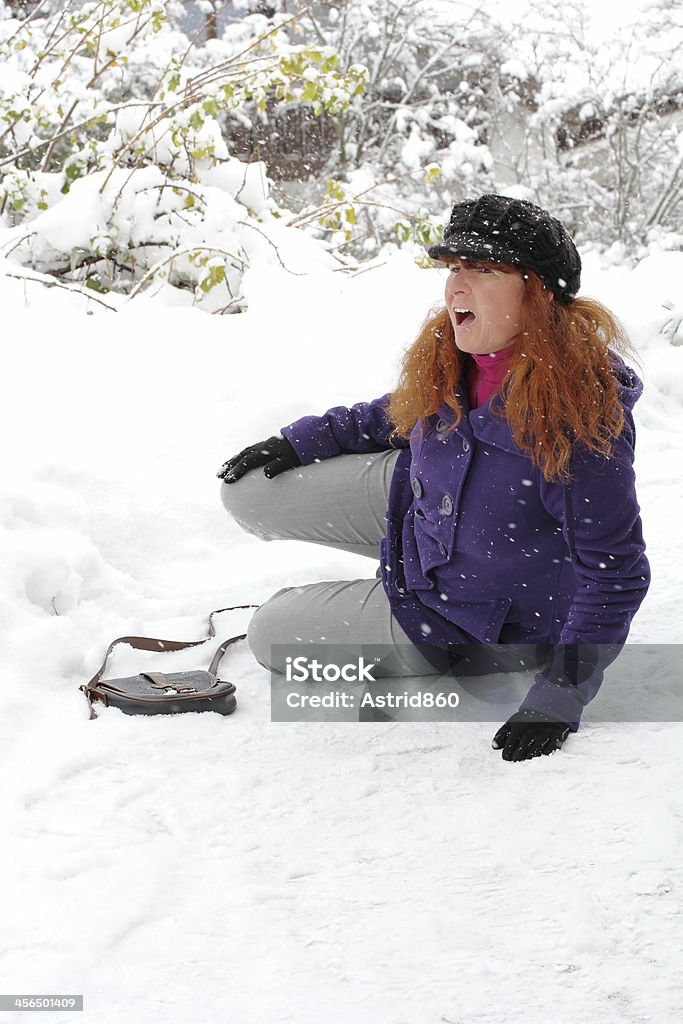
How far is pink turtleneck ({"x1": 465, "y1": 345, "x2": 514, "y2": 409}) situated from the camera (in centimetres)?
153

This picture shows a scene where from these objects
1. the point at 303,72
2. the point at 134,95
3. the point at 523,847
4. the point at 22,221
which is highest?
the point at 134,95

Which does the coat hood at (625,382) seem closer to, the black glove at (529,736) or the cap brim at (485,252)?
the cap brim at (485,252)

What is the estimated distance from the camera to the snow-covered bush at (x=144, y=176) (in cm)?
382

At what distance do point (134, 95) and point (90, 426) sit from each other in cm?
582

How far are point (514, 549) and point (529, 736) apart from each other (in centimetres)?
31

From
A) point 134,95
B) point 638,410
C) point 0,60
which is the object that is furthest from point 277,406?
point 134,95

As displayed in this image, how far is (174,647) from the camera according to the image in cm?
189

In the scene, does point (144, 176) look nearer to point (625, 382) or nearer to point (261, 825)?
point (625, 382)

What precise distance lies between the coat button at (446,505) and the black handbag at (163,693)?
0.51 meters

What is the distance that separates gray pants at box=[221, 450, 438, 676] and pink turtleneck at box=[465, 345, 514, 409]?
35 cm

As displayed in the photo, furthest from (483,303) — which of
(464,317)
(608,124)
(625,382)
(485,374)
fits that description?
(608,124)

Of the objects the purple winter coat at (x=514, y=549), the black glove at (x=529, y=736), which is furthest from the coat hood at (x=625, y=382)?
the black glove at (x=529, y=736)

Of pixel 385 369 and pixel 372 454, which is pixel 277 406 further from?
pixel 372 454

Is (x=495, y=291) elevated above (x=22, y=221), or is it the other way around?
(x=22, y=221)
